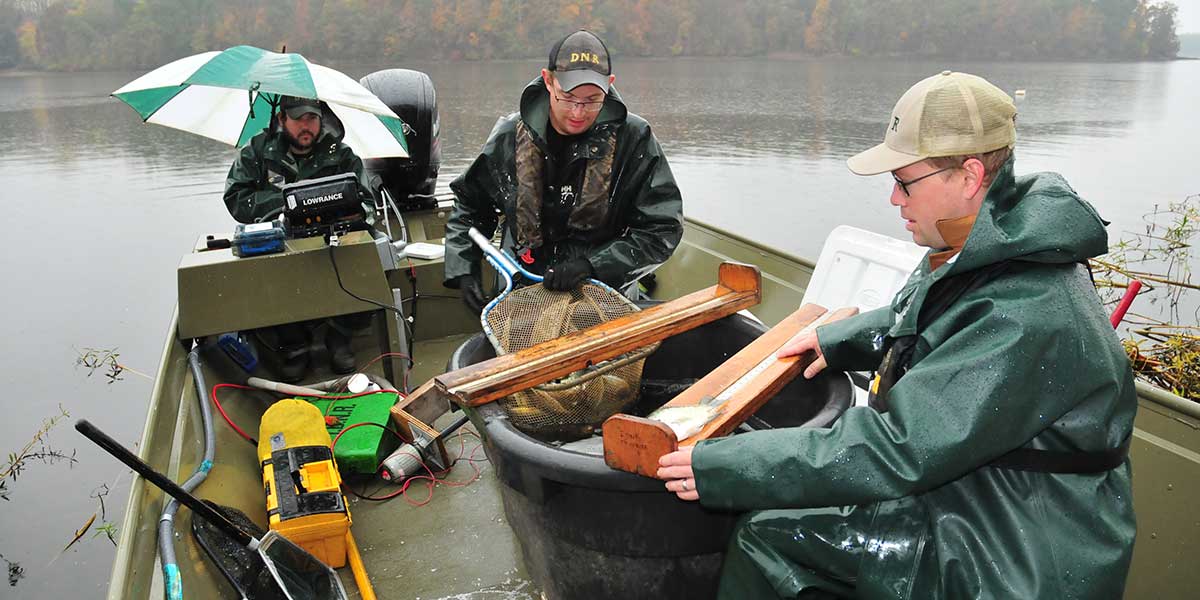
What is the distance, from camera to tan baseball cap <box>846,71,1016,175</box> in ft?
4.40

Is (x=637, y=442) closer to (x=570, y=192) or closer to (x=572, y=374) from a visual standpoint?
(x=572, y=374)

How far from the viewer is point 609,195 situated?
2.64m

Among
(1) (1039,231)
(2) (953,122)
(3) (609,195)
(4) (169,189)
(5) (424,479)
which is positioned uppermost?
(2) (953,122)

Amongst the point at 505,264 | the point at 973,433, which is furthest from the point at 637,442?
the point at 505,264

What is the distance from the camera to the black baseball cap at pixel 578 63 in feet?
7.64

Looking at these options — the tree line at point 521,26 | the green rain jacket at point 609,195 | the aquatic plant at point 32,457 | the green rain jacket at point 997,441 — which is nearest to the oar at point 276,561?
the green rain jacket at point 609,195

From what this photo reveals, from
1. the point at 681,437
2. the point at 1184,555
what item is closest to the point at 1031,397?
the point at 681,437

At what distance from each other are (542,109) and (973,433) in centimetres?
174

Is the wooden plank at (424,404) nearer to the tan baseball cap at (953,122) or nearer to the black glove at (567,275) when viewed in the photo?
the black glove at (567,275)

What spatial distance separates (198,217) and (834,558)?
1341 cm

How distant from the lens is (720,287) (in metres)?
2.39

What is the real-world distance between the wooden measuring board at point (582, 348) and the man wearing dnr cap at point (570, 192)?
346 mm

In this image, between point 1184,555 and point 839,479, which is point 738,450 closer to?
point 839,479

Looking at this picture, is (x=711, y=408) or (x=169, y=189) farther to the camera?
(x=169, y=189)
